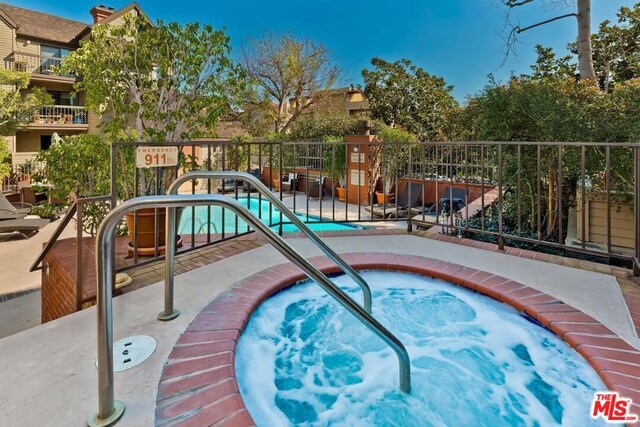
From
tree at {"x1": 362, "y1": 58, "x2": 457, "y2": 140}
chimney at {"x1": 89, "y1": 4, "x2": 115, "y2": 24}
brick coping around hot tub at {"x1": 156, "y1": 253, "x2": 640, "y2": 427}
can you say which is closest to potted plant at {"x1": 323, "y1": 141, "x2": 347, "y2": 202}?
tree at {"x1": 362, "y1": 58, "x2": 457, "y2": 140}

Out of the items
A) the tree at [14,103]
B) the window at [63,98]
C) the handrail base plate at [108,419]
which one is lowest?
the handrail base plate at [108,419]

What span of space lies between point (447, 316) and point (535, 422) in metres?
0.92

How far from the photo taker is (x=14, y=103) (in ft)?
41.6

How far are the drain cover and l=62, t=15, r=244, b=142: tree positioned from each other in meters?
2.61

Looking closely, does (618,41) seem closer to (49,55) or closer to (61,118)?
(61,118)

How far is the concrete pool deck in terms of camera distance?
1434mm

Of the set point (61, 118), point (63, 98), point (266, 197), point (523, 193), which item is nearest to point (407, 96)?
point (523, 193)

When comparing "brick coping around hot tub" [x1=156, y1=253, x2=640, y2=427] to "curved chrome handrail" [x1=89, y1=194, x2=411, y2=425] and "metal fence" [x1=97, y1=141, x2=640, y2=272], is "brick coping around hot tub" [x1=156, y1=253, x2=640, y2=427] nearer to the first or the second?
"curved chrome handrail" [x1=89, y1=194, x2=411, y2=425]

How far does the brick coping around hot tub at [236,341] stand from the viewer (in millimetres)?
1419

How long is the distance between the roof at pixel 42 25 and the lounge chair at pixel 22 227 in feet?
43.7

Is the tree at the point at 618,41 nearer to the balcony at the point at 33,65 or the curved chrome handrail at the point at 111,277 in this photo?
the curved chrome handrail at the point at 111,277

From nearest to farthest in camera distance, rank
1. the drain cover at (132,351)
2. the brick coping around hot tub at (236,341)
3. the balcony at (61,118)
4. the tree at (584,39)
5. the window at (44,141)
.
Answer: the brick coping around hot tub at (236,341) < the drain cover at (132,351) < the tree at (584,39) < the balcony at (61,118) < the window at (44,141)

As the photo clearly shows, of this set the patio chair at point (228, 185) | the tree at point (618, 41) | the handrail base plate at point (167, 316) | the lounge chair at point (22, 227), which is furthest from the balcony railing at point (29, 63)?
the tree at point (618, 41)

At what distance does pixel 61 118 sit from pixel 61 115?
22 centimetres
